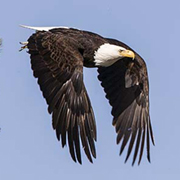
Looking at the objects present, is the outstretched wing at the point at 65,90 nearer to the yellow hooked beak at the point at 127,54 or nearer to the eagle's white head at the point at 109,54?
the eagle's white head at the point at 109,54

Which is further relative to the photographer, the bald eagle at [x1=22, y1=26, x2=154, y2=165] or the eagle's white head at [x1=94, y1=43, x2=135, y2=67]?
the eagle's white head at [x1=94, y1=43, x2=135, y2=67]

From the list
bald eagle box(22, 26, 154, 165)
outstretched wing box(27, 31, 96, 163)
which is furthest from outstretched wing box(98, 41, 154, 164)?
outstretched wing box(27, 31, 96, 163)

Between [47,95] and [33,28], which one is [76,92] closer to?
[47,95]

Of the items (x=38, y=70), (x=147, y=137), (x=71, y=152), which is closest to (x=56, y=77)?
(x=38, y=70)

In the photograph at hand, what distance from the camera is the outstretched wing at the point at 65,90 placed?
411 inches

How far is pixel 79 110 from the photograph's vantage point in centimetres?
1062

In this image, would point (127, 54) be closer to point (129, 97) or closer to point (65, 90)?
point (129, 97)

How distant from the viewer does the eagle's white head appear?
→ 11.6m

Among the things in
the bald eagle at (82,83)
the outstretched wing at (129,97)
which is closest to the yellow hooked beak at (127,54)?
the bald eagle at (82,83)

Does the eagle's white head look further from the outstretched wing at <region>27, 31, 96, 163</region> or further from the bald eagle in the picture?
the outstretched wing at <region>27, 31, 96, 163</region>

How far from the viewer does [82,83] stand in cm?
1075

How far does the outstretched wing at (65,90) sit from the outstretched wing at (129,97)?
1368 millimetres

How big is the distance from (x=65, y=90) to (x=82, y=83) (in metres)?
0.24

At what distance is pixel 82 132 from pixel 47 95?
719 mm
